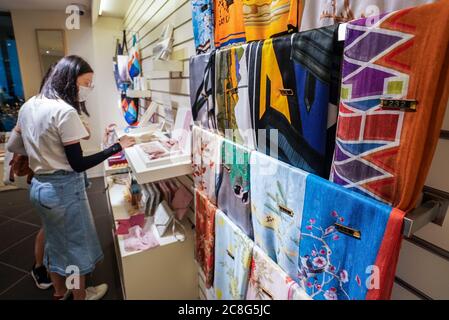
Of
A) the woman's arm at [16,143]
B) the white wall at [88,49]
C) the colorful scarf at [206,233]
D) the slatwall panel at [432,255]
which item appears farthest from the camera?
the white wall at [88,49]

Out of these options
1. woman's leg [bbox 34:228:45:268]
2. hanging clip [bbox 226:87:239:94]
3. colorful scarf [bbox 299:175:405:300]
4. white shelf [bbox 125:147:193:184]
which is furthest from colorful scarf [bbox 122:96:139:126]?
colorful scarf [bbox 299:175:405:300]

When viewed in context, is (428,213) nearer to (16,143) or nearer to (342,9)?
(342,9)

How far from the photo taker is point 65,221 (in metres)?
1.74

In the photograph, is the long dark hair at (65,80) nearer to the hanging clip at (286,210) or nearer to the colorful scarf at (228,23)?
the colorful scarf at (228,23)

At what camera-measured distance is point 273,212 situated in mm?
921

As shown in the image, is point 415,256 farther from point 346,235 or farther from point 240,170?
point 240,170

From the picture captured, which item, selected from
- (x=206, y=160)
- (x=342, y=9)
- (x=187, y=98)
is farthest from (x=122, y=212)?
(x=342, y=9)

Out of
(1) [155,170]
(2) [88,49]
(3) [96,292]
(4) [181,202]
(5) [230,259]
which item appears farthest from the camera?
(2) [88,49]

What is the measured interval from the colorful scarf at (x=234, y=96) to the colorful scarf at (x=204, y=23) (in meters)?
0.25

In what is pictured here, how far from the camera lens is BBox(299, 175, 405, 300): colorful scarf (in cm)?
57

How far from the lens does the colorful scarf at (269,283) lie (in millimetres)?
875

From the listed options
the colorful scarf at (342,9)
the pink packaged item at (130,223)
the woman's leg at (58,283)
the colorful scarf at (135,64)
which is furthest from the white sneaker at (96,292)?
the colorful scarf at (135,64)

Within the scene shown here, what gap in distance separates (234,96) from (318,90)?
475 millimetres

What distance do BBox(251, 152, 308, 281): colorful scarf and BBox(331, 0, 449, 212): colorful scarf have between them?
19 centimetres
